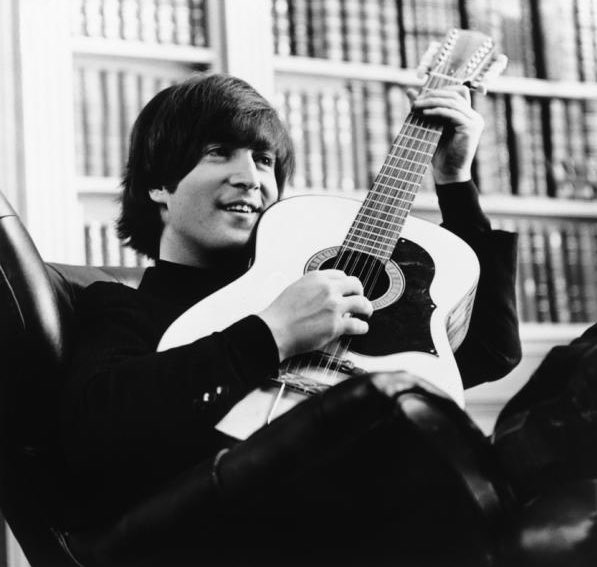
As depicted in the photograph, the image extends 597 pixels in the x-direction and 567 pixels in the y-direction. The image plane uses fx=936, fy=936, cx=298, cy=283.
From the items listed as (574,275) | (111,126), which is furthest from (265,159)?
(574,275)

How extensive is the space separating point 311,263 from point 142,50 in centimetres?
120

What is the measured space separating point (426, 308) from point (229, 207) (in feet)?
1.26

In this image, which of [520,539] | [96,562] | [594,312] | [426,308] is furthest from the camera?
[594,312]

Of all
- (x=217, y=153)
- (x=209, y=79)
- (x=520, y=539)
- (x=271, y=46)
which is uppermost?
(x=271, y=46)

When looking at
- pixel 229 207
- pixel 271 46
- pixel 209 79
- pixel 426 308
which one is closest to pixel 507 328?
pixel 426 308

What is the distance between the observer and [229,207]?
4.59 ft

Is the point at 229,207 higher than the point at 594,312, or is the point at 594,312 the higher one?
the point at 229,207

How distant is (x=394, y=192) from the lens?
135cm

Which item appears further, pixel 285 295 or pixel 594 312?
pixel 594 312

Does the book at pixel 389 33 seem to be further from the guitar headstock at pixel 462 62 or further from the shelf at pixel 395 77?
the guitar headstock at pixel 462 62

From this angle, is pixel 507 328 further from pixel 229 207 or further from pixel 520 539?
pixel 520 539

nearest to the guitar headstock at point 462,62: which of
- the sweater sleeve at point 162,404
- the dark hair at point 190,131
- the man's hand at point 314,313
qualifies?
the dark hair at point 190,131

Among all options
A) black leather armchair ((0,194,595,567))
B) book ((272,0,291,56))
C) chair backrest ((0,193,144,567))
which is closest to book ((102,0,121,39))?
book ((272,0,291,56))

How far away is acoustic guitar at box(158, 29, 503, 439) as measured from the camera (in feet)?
3.44
